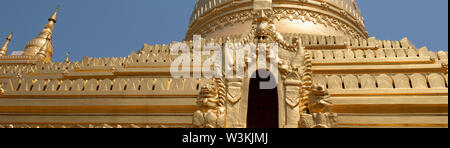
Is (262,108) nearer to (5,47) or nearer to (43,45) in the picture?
(43,45)

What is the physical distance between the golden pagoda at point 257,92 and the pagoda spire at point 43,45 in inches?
239

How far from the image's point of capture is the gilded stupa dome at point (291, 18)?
11883mm

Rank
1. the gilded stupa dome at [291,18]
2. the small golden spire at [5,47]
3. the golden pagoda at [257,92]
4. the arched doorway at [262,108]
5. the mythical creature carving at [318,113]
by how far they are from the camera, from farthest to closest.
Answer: the small golden spire at [5,47], the gilded stupa dome at [291,18], the arched doorway at [262,108], the golden pagoda at [257,92], the mythical creature carving at [318,113]

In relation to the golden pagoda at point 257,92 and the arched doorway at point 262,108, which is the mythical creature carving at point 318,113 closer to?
the golden pagoda at point 257,92

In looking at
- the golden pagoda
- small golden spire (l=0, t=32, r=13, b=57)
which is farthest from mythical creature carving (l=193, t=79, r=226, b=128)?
small golden spire (l=0, t=32, r=13, b=57)

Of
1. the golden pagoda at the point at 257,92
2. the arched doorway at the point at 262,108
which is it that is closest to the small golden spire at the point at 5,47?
the golden pagoda at the point at 257,92

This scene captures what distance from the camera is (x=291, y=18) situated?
12.1 metres

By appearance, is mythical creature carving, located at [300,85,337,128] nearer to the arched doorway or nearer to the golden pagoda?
the golden pagoda

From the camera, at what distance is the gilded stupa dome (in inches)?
468

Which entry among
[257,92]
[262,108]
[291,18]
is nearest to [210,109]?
[257,92]

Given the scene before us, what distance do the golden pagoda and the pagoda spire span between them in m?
6.07

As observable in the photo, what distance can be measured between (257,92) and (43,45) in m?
13.7

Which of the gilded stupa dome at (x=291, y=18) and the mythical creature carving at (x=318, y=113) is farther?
the gilded stupa dome at (x=291, y=18)

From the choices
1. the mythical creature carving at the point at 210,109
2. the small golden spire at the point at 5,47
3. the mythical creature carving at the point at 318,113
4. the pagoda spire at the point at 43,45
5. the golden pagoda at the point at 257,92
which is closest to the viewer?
the mythical creature carving at the point at 318,113
